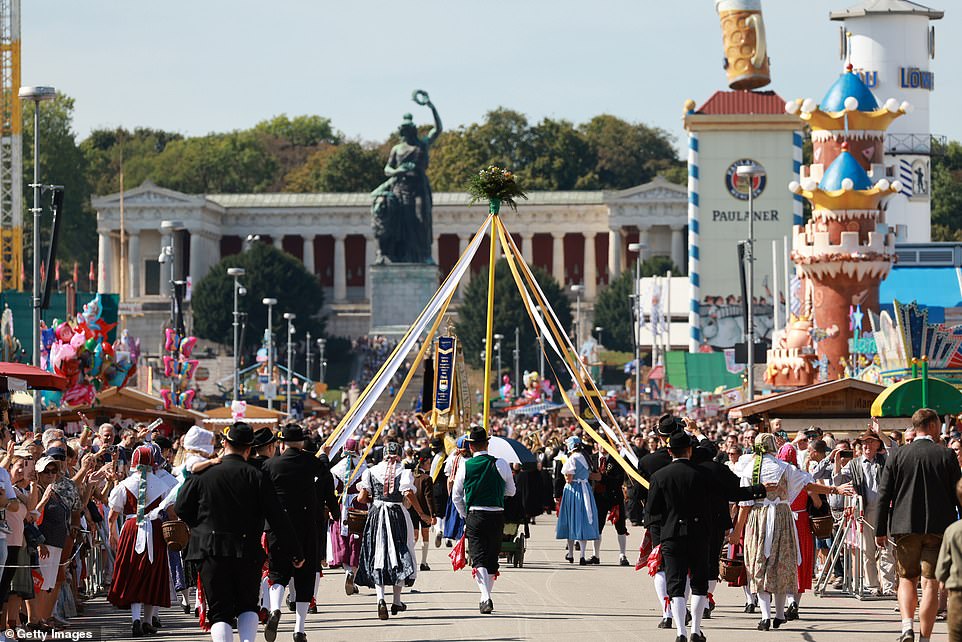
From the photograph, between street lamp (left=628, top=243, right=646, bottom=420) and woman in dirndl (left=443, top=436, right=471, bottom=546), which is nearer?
woman in dirndl (left=443, top=436, right=471, bottom=546)

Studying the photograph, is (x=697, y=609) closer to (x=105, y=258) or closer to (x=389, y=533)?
(x=389, y=533)

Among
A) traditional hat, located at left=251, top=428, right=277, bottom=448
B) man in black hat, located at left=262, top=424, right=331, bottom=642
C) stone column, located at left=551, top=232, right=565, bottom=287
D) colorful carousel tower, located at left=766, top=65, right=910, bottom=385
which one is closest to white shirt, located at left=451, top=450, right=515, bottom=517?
man in black hat, located at left=262, top=424, right=331, bottom=642

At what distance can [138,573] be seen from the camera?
1491cm

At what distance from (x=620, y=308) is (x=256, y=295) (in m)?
21.0

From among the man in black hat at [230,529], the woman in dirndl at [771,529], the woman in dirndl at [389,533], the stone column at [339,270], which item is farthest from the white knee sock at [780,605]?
the stone column at [339,270]

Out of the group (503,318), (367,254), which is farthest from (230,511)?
(367,254)

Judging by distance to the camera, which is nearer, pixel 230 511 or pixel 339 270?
pixel 230 511

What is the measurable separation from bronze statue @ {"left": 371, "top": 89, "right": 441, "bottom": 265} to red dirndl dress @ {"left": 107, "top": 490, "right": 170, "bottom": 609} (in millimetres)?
82346

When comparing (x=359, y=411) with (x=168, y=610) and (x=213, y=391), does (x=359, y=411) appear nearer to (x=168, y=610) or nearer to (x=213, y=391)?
(x=168, y=610)

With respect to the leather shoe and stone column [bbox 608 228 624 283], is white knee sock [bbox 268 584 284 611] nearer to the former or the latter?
the leather shoe

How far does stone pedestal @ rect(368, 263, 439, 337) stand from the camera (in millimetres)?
101562

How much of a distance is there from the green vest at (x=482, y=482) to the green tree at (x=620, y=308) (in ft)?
297

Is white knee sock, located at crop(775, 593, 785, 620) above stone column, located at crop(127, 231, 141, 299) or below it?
below

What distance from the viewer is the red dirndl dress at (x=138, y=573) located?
1488 cm
